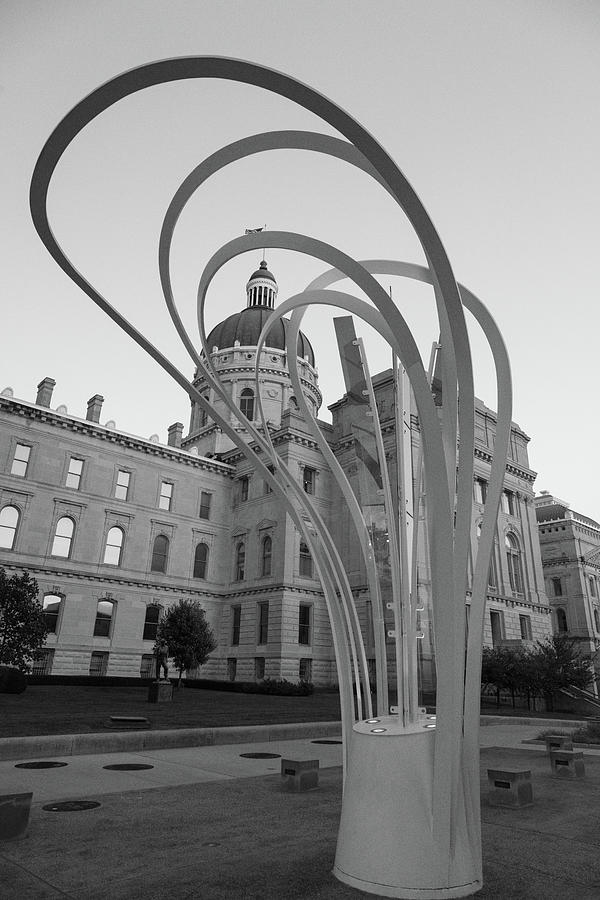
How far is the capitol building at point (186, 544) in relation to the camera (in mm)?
35438

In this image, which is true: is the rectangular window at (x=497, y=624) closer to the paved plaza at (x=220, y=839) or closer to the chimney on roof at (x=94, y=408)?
the chimney on roof at (x=94, y=408)

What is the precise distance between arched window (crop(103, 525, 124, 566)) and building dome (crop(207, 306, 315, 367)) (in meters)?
26.6

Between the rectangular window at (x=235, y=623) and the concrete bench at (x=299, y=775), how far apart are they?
34.2 m

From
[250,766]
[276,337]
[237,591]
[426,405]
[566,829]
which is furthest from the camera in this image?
[276,337]

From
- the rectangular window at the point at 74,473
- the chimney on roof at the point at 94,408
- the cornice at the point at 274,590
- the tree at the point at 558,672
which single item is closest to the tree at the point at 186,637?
the cornice at the point at 274,590

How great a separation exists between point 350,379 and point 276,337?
5431 centimetres

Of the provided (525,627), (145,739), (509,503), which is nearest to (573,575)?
(509,503)

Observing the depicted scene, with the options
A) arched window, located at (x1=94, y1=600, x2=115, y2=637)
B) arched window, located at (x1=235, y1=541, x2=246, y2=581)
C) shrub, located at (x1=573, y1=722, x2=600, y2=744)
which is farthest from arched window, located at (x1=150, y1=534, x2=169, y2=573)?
shrub, located at (x1=573, y1=722, x2=600, y2=744)

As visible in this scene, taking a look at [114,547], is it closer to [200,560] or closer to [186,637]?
[200,560]

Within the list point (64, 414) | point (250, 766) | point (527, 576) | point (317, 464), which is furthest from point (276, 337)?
point (250, 766)

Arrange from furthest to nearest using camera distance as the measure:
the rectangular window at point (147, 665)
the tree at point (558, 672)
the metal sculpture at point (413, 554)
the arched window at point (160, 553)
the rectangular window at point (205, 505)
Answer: the rectangular window at point (205, 505) → the arched window at point (160, 553) → the rectangular window at point (147, 665) → the tree at point (558, 672) → the metal sculpture at point (413, 554)

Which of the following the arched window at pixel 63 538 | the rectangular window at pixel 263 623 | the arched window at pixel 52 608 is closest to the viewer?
the arched window at pixel 52 608

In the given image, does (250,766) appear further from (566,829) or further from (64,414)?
(64,414)

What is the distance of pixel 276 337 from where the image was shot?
60.5m
